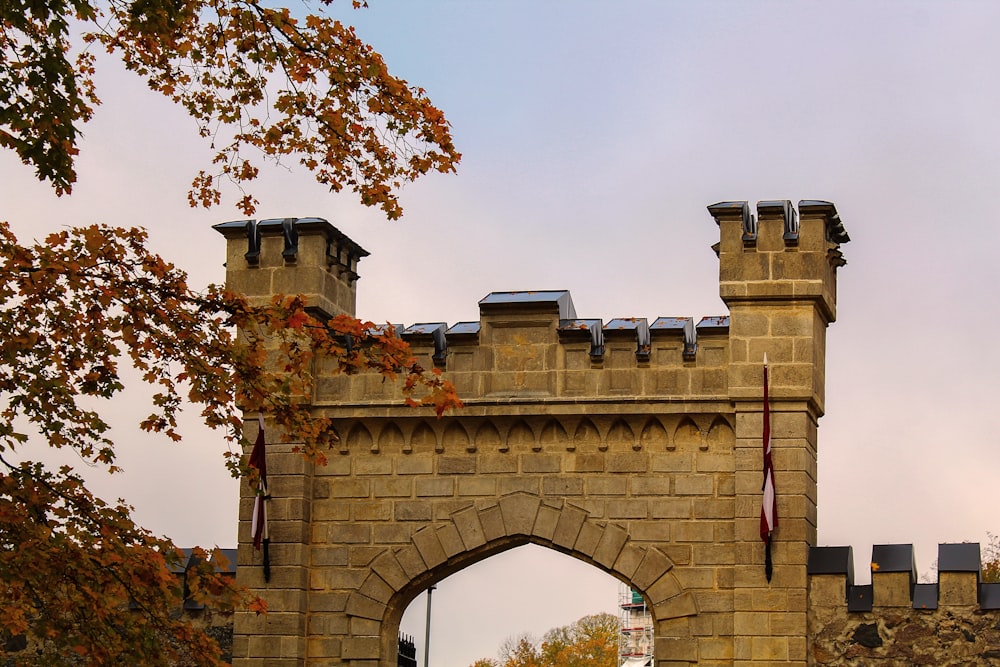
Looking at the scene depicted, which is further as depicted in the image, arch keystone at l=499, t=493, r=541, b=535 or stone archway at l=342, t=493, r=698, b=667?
arch keystone at l=499, t=493, r=541, b=535

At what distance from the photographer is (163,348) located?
1060 centimetres

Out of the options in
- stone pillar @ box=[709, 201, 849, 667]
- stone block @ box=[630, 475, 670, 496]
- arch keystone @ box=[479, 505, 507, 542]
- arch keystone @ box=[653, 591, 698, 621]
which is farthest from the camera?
arch keystone @ box=[479, 505, 507, 542]

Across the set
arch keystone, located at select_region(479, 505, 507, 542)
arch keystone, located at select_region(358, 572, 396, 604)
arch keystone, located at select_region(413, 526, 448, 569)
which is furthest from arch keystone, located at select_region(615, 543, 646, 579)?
arch keystone, located at select_region(358, 572, 396, 604)

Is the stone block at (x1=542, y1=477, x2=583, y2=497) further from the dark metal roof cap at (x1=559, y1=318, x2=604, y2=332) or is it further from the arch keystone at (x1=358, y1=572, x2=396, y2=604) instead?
the arch keystone at (x1=358, y1=572, x2=396, y2=604)

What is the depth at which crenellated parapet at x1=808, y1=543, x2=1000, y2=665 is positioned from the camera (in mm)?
14414

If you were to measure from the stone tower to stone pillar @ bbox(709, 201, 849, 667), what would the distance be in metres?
0.02

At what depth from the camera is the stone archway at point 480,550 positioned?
1545 cm

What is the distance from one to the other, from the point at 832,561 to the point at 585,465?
2347 millimetres

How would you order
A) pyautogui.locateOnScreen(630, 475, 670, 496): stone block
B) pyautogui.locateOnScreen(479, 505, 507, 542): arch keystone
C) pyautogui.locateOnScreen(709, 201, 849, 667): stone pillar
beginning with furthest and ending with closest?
1. pyautogui.locateOnScreen(479, 505, 507, 542): arch keystone
2. pyautogui.locateOnScreen(630, 475, 670, 496): stone block
3. pyautogui.locateOnScreen(709, 201, 849, 667): stone pillar

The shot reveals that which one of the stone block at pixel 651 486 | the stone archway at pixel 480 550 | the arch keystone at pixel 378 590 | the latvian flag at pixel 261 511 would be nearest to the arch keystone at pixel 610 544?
the stone archway at pixel 480 550

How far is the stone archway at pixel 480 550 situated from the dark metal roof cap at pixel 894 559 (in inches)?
73.3

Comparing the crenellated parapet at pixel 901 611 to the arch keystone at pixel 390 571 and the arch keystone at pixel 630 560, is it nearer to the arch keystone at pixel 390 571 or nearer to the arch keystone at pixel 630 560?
the arch keystone at pixel 630 560

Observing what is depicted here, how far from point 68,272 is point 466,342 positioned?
20.7 ft

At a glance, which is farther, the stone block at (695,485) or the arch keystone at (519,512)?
the arch keystone at (519,512)
